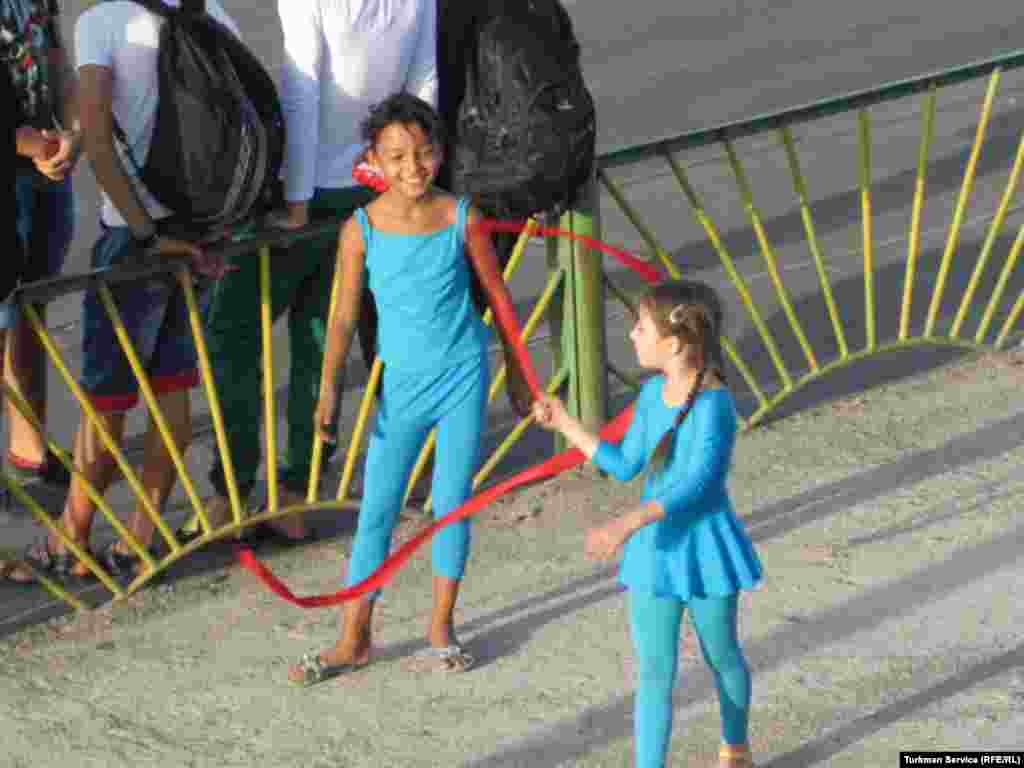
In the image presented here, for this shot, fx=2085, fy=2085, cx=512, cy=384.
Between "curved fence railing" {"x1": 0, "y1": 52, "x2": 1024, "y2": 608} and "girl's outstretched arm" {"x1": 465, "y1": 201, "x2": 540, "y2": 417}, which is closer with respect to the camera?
"girl's outstretched arm" {"x1": 465, "y1": 201, "x2": 540, "y2": 417}

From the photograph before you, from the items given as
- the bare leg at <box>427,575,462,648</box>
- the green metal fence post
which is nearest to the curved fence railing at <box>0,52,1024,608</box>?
the green metal fence post

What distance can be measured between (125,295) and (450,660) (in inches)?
54.9

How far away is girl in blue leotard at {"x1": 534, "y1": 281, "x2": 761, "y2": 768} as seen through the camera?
4.46 m

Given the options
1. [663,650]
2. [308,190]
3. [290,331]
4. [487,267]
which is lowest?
[290,331]

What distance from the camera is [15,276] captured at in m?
5.52

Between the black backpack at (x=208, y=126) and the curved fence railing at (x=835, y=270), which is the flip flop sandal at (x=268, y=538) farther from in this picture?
the curved fence railing at (x=835, y=270)

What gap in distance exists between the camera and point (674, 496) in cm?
443

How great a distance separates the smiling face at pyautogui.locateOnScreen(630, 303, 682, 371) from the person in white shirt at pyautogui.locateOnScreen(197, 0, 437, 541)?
1706 millimetres

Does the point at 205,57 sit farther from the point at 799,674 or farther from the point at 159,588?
the point at 799,674

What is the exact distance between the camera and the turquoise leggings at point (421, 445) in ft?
17.2

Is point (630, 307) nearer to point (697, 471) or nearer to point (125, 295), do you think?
point (125, 295)

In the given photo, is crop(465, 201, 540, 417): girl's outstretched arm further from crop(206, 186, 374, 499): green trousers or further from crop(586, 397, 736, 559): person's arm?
crop(206, 186, 374, 499): green trousers

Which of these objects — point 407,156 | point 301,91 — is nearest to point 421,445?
point 407,156

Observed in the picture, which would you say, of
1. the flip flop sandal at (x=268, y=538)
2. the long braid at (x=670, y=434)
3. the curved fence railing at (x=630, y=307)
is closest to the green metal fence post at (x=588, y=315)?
the curved fence railing at (x=630, y=307)
